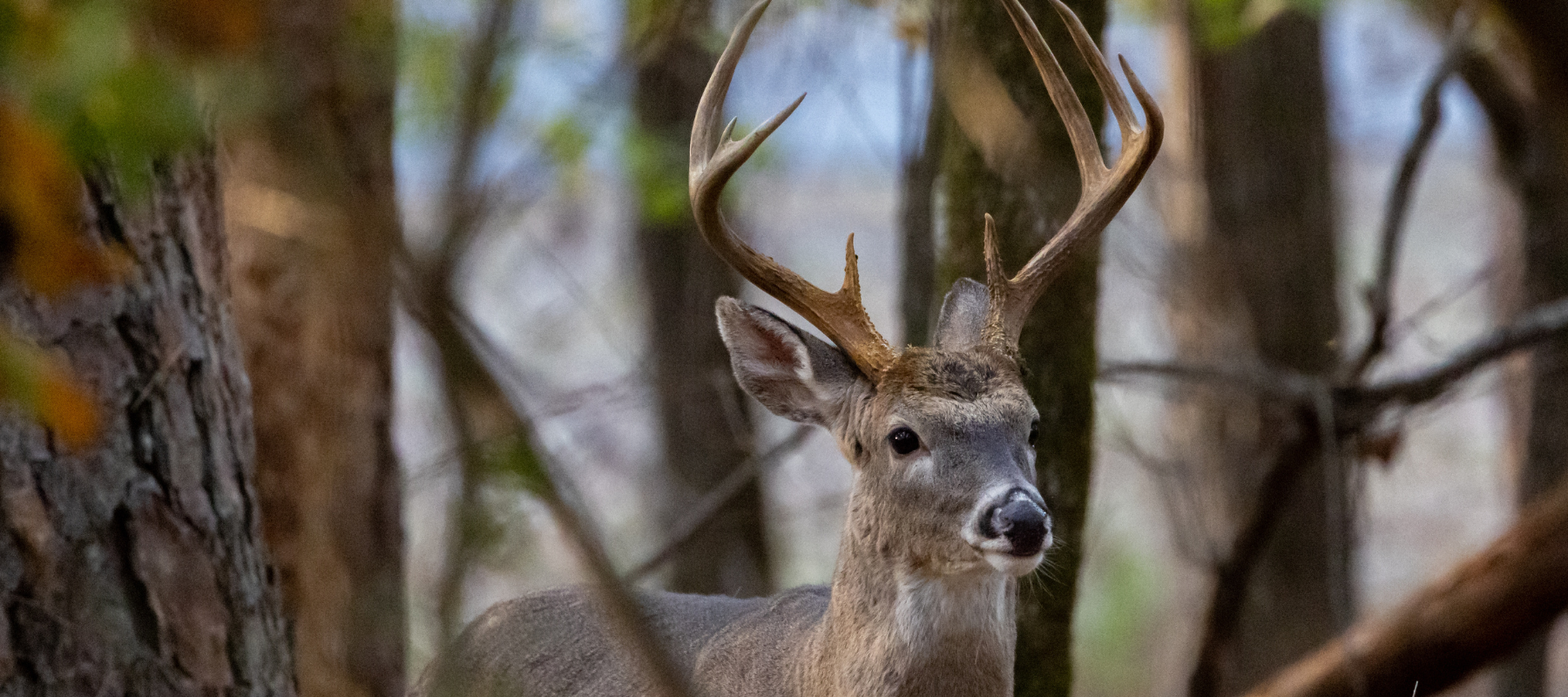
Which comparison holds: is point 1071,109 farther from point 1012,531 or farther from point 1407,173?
point 1407,173

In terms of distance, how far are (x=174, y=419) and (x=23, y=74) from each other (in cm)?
274

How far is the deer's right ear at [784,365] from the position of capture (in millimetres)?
4625

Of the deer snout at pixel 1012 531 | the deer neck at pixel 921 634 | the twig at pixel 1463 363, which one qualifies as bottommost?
the deer neck at pixel 921 634

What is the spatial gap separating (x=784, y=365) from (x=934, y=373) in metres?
0.54

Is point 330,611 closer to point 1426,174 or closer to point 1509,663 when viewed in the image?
point 1509,663

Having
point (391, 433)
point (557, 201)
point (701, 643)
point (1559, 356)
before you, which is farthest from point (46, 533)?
point (1559, 356)

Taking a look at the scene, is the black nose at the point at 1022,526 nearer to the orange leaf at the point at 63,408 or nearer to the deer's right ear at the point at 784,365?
the deer's right ear at the point at 784,365

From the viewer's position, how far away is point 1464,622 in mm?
6430

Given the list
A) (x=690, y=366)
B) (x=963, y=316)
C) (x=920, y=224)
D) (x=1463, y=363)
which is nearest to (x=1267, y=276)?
(x=1463, y=363)

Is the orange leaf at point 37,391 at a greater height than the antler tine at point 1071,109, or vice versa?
the antler tine at point 1071,109

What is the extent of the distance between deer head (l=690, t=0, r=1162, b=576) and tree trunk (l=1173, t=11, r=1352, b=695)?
15.1ft

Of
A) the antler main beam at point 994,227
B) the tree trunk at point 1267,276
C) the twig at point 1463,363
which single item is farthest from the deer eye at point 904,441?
the tree trunk at point 1267,276

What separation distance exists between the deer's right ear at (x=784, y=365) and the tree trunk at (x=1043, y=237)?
2.65ft

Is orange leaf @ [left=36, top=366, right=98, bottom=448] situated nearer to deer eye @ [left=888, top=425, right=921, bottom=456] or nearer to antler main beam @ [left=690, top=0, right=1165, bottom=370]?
antler main beam @ [left=690, top=0, right=1165, bottom=370]
